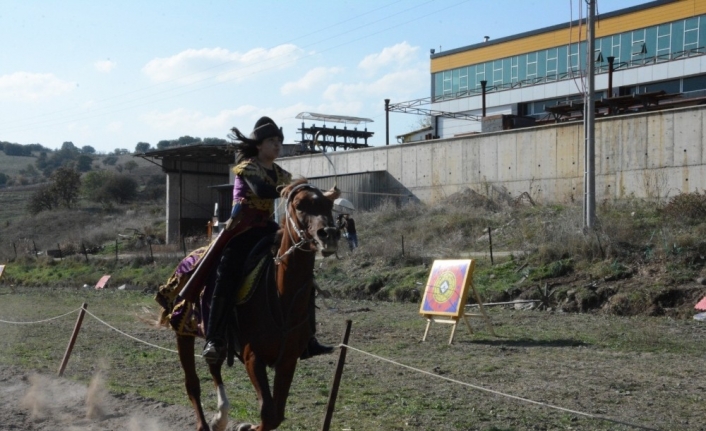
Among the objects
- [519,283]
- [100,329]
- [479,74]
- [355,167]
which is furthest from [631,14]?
[100,329]

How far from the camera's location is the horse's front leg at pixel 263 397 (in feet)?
22.2

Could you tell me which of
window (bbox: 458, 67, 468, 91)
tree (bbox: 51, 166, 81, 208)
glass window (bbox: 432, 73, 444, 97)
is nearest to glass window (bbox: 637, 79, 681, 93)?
window (bbox: 458, 67, 468, 91)

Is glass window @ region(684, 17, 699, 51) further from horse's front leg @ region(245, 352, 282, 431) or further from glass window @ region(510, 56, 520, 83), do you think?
horse's front leg @ region(245, 352, 282, 431)

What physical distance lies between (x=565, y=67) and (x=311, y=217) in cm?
5717

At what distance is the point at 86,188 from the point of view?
88.9m

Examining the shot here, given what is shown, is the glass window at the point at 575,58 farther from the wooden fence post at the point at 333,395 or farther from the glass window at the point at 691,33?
the wooden fence post at the point at 333,395

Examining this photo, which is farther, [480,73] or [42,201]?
[42,201]

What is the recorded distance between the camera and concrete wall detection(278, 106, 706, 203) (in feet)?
97.2

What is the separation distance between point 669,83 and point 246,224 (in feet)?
172

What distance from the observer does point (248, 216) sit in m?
7.70

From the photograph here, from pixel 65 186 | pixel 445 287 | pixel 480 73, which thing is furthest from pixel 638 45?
pixel 65 186

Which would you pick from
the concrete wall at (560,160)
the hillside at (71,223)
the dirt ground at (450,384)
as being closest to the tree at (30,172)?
the hillside at (71,223)

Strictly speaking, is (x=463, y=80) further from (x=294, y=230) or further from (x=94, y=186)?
(x=294, y=230)

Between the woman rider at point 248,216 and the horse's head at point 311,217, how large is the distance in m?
0.32
